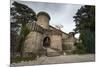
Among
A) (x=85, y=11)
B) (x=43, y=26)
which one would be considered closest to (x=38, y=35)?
(x=43, y=26)

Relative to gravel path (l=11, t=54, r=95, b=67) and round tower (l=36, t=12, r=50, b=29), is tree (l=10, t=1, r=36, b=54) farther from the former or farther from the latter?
gravel path (l=11, t=54, r=95, b=67)

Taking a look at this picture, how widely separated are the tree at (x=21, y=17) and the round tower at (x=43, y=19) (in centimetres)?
7

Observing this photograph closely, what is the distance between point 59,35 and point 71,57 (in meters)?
0.33

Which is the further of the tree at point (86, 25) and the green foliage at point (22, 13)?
the tree at point (86, 25)

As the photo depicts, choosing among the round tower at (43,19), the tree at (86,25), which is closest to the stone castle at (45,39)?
the round tower at (43,19)

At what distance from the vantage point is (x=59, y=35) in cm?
243

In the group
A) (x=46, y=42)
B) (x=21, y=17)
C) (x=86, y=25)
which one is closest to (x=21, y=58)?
(x=46, y=42)

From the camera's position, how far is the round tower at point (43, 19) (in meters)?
2.31

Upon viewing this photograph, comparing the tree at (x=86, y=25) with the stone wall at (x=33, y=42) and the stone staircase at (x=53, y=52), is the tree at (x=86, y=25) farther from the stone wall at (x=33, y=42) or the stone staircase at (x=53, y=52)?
the stone wall at (x=33, y=42)

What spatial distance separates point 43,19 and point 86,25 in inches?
24.6

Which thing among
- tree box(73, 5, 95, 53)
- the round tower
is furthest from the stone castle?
tree box(73, 5, 95, 53)

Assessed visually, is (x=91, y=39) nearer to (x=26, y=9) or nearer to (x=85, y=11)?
(x=85, y=11)

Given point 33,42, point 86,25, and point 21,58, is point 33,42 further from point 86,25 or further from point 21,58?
point 86,25

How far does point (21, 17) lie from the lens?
2227mm
